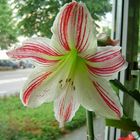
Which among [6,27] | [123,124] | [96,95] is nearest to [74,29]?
[96,95]

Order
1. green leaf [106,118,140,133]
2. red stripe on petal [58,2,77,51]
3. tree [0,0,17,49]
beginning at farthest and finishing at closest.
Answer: tree [0,0,17,49], green leaf [106,118,140,133], red stripe on petal [58,2,77,51]

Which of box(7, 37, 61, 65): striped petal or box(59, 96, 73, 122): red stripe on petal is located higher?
box(7, 37, 61, 65): striped petal

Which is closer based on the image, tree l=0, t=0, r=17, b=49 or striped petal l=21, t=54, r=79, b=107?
striped petal l=21, t=54, r=79, b=107

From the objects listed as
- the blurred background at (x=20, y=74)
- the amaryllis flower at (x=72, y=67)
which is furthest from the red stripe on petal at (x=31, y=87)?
the blurred background at (x=20, y=74)

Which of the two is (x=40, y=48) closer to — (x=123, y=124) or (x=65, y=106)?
(x=65, y=106)

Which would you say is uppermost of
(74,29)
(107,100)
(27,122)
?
(74,29)

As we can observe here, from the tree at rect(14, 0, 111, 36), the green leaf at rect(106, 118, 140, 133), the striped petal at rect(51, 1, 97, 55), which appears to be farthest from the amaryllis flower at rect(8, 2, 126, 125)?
the tree at rect(14, 0, 111, 36)

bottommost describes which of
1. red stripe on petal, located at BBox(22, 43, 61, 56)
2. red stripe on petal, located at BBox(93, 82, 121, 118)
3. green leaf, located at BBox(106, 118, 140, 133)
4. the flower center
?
green leaf, located at BBox(106, 118, 140, 133)

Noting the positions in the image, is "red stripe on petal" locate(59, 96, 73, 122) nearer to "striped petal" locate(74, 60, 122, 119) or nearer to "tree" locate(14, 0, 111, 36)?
"striped petal" locate(74, 60, 122, 119)
